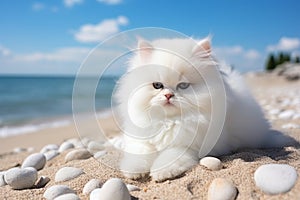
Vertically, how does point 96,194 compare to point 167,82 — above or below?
below

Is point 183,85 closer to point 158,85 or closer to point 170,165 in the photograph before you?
point 158,85

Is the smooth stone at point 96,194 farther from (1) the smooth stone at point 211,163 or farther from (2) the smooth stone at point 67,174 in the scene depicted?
(1) the smooth stone at point 211,163

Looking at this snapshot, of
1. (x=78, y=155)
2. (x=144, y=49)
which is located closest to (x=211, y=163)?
(x=144, y=49)

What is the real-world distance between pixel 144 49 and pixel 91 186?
3.16ft

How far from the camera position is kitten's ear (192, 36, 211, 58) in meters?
1.98

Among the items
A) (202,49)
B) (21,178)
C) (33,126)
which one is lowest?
(21,178)

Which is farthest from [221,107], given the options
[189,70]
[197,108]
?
[189,70]

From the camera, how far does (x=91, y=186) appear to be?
68.2 inches

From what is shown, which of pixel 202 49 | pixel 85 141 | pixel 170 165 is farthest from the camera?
pixel 85 141

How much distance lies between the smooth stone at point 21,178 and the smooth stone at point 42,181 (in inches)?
2.2

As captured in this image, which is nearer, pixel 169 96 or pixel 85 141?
pixel 169 96

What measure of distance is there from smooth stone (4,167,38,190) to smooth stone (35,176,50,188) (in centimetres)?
6

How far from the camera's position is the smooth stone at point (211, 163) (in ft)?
5.84

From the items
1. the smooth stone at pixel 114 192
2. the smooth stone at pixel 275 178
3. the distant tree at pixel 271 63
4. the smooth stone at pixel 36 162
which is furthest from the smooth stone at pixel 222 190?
the distant tree at pixel 271 63
